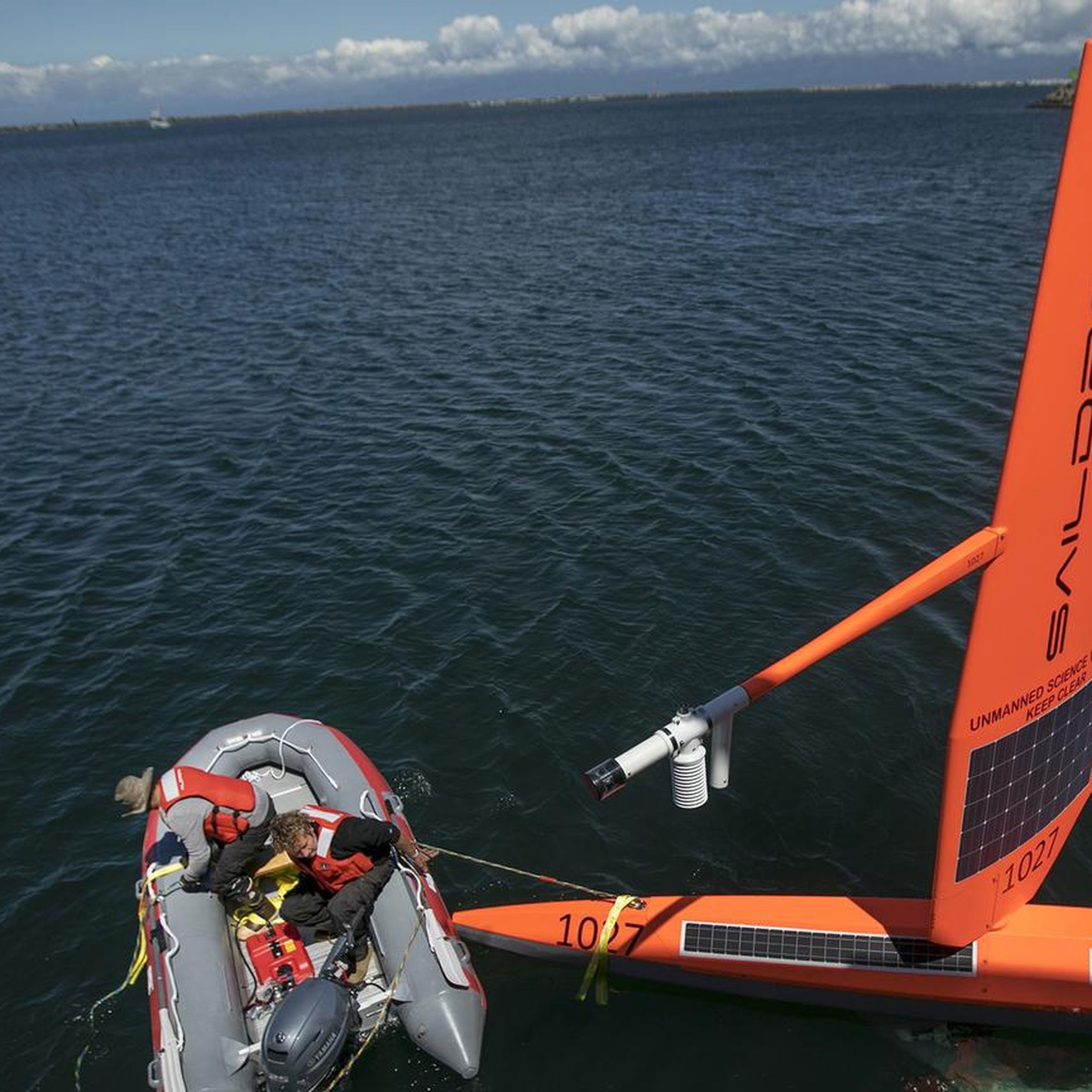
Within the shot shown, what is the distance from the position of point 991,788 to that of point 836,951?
2.57 meters

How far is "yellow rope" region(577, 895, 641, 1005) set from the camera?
32.1 ft

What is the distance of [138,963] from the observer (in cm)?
934

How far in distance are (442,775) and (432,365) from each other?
1930 centimetres

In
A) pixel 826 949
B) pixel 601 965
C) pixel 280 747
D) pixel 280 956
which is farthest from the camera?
pixel 280 747

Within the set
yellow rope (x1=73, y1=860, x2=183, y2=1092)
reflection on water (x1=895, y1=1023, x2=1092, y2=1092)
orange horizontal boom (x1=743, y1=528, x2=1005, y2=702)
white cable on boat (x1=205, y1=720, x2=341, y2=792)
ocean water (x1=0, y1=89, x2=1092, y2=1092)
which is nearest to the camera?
orange horizontal boom (x1=743, y1=528, x2=1005, y2=702)

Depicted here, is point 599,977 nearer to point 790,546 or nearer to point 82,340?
point 790,546

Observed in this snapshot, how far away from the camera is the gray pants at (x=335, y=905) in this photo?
9000 millimetres

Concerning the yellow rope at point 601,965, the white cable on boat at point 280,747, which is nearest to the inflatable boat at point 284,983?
the white cable on boat at point 280,747

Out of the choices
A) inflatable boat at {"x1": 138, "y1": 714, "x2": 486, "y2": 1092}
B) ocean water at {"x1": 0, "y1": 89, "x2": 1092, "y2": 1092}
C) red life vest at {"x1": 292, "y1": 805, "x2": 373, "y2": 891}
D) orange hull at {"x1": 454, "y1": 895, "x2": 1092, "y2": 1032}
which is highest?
red life vest at {"x1": 292, "y1": 805, "x2": 373, "y2": 891}

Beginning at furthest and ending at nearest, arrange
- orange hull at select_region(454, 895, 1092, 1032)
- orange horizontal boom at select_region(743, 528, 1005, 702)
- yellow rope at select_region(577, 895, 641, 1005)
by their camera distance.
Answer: yellow rope at select_region(577, 895, 641, 1005) → orange hull at select_region(454, 895, 1092, 1032) → orange horizontal boom at select_region(743, 528, 1005, 702)

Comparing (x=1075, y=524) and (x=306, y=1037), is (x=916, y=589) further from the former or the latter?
(x=306, y=1037)

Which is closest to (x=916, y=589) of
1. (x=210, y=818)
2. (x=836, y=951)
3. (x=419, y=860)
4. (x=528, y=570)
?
(x=836, y=951)

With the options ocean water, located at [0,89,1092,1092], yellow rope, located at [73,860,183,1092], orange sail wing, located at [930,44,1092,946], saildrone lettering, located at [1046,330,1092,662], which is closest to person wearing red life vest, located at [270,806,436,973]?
yellow rope, located at [73,860,183,1092]

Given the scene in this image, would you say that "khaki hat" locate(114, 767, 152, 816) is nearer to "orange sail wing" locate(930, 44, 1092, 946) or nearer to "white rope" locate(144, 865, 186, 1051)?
"white rope" locate(144, 865, 186, 1051)
